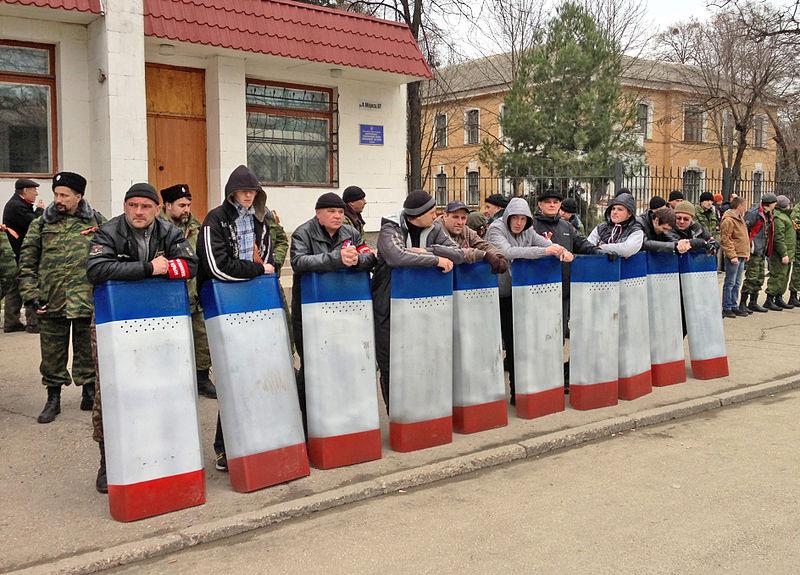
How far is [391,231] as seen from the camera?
569cm

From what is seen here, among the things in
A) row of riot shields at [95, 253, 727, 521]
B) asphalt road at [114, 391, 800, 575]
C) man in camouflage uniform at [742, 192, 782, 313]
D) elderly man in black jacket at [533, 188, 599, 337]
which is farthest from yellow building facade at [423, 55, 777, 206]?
asphalt road at [114, 391, 800, 575]

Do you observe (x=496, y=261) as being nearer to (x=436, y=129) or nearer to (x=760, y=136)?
(x=436, y=129)

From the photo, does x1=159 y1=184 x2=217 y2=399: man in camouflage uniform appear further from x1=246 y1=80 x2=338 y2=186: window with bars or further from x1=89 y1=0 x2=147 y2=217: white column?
x1=246 y1=80 x2=338 y2=186: window with bars

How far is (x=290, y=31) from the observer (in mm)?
12359

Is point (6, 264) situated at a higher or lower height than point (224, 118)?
lower

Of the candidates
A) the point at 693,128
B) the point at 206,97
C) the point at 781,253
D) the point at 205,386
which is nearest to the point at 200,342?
the point at 205,386

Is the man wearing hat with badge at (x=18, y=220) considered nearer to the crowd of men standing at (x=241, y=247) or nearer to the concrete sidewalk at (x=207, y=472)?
the concrete sidewalk at (x=207, y=472)

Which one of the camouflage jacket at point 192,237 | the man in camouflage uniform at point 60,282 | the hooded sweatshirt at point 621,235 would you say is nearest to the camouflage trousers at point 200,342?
the camouflage jacket at point 192,237

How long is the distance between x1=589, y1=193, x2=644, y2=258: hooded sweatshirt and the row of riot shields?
0.53ft

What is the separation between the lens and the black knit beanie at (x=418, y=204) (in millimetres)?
5855

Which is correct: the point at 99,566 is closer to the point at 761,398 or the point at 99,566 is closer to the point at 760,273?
the point at 761,398

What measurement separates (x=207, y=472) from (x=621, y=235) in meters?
4.28

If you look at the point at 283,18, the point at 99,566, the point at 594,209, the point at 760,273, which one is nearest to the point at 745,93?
the point at 594,209

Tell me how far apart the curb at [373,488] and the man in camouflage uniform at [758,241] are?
5.88m
